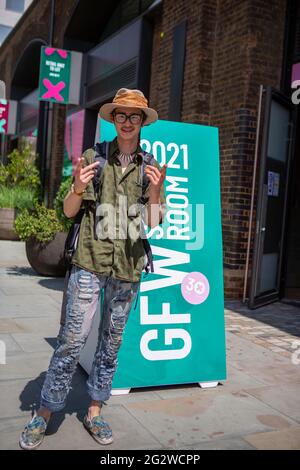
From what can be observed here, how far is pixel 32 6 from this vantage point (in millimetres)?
17688

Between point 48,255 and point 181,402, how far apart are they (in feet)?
15.3

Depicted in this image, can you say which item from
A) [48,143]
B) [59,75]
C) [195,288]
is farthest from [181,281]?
[48,143]

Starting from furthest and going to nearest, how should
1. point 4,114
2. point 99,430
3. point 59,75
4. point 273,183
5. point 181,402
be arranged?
point 4,114
point 59,75
point 273,183
point 181,402
point 99,430

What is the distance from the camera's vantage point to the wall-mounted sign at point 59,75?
1219 cm

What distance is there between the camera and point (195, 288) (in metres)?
3.82

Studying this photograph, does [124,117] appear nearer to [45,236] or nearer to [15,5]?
[45,236]

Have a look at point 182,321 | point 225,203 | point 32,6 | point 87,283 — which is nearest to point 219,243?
point 182,321

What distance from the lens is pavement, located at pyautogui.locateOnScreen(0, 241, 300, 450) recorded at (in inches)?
115

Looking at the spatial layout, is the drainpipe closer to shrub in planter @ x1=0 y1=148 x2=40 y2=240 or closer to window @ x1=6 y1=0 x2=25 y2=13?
shrub in planter @ x1=0 y1=148 x2=40 y2=240

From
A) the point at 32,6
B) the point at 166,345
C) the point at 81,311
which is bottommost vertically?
the point at 166,345

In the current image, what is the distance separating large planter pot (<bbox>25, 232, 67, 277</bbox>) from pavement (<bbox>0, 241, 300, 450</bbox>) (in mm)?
2087

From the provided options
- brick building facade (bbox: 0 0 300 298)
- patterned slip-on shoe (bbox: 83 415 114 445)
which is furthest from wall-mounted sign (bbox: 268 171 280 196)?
patterned slip-on shoe (bbox: 83 415 114 445)

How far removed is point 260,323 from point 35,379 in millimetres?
3250
